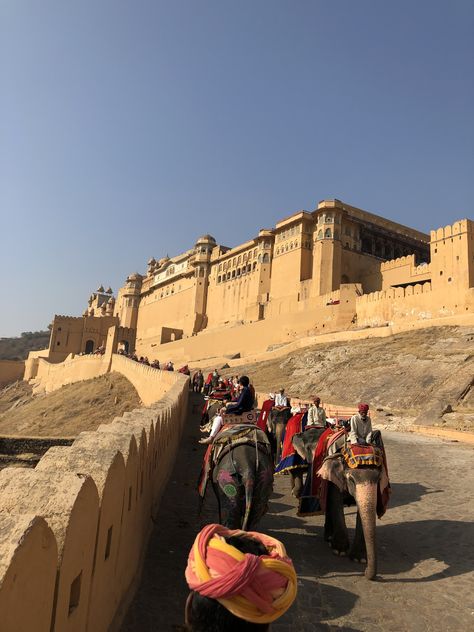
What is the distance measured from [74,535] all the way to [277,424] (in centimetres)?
742

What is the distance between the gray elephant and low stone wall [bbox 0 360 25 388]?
58.4 metres

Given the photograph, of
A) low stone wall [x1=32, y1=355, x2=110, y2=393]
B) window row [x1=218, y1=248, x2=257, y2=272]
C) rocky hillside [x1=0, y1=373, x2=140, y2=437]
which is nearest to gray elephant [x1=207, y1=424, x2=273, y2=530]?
rocky hillside [x1=0, y1=373, x2=140, y2=437]

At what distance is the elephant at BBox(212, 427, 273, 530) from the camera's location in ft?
13.0

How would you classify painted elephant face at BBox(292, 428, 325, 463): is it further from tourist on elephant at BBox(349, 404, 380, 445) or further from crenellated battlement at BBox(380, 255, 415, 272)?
crenellated battlement at BBox(380, 255, 415, 272)

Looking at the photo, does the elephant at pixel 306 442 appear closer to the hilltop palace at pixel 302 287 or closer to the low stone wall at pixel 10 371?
the hilltop palace at pixel 302 287

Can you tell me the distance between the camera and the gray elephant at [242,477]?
3.96 metres

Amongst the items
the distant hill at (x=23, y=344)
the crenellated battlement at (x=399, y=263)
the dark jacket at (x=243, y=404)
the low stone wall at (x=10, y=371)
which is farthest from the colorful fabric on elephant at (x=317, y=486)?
the distant hill at (x=23, y=344)

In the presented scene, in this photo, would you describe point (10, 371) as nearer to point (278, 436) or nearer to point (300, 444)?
point (278, 436)

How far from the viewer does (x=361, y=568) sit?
4.44 meters

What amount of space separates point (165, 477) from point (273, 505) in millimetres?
1650

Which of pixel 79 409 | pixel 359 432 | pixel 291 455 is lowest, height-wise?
pixel 79 409

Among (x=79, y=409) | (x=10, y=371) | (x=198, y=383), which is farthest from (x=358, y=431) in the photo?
(x=10, y=371)

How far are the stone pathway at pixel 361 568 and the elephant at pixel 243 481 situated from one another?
653 millimetres

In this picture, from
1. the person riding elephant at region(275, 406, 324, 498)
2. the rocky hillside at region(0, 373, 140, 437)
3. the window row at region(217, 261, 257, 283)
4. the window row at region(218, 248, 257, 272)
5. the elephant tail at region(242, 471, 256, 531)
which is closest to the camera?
the elephant tail at region(242, 471, 256, 531)
